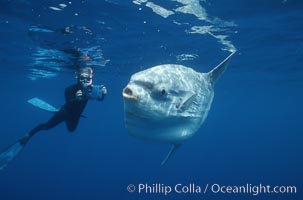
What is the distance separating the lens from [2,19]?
1257 centimetres

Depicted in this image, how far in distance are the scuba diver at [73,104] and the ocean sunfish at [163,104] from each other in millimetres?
3746

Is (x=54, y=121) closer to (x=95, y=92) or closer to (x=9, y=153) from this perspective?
(x=9, y=153)

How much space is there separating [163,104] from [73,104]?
6.49 m

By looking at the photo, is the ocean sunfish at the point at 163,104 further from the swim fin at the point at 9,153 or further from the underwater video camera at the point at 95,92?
the swim fin at the point at 9,153

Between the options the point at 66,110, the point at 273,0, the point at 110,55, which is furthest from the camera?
the point at 110,55

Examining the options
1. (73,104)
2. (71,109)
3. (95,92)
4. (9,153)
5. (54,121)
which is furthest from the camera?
(54,121)

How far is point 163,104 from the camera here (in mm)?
3797

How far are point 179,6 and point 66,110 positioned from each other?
559 cm

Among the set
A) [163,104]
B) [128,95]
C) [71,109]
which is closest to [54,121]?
[71,109]

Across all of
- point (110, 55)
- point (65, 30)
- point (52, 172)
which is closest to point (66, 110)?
point (65, 30)

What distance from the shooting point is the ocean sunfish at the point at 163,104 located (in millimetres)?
3617

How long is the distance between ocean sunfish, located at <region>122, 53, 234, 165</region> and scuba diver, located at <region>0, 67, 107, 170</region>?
3.75 m

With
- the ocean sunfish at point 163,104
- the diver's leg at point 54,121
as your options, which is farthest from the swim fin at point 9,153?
the ocean sunfish at point 163,104

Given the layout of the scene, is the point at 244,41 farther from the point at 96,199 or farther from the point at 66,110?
the point at 96,199
